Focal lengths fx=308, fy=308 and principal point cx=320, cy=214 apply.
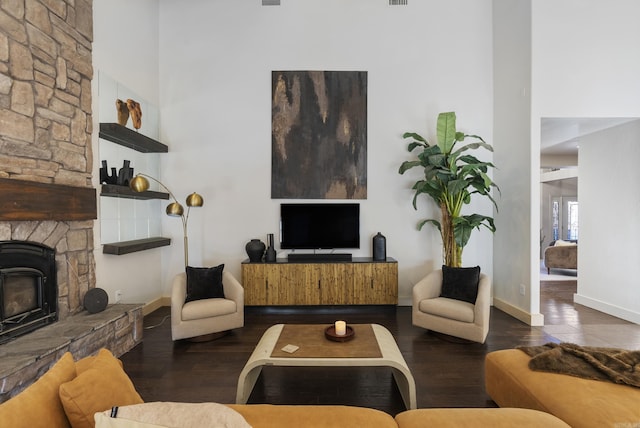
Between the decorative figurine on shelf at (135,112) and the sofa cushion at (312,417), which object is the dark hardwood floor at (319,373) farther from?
the decorative figurine on shelf at (135,112)

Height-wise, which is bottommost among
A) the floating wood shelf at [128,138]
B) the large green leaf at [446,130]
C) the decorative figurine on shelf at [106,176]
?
the decorative figurine on shelf at [106,176]

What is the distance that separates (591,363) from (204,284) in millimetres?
3515

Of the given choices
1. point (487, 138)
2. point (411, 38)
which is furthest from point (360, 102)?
point (487, 138)

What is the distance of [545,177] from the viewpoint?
10219 mm

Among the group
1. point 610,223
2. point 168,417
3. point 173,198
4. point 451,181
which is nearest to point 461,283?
point 451,181

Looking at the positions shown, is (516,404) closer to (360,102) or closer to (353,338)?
(353,338)

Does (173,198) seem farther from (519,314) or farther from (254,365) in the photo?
(519,314)

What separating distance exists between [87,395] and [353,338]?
1.82 meters

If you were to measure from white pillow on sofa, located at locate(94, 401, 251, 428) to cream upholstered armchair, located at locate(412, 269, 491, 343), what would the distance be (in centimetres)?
292

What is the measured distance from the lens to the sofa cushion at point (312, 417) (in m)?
1.39

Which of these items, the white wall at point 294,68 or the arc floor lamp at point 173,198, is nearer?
the arc floor lamp at point 173,198

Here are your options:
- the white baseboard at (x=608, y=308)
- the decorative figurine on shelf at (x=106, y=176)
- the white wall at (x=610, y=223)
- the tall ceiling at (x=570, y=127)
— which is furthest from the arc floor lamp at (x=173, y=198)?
the white baseboard at (x=608, y=308)

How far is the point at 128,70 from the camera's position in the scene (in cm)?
405

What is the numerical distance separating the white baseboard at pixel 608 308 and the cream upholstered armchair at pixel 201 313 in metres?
5.02
